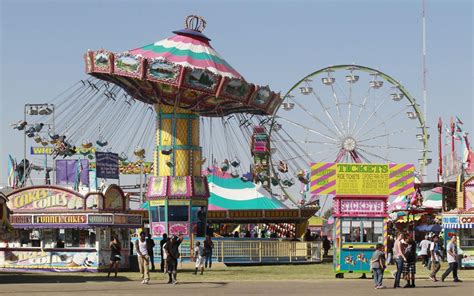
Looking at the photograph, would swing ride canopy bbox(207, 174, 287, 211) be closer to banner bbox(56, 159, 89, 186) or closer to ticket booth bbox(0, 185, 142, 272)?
banner bbox(56, 159, 89, 186)

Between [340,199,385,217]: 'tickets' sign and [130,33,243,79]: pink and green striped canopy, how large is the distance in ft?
47.9

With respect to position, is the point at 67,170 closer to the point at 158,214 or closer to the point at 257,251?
the point at 158,214

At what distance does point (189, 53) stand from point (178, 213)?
279 inches

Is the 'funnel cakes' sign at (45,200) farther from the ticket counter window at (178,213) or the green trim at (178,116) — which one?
the green trim at (178,116)

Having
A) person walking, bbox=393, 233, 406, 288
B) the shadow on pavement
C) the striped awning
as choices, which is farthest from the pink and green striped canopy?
person walking, bbox=393, 233, 406, 288

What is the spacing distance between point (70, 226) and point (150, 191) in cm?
993

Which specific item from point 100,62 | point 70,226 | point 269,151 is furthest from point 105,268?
point 269,151

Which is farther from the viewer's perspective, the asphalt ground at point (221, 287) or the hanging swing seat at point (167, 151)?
the hanging swing seat at point (167, 151)

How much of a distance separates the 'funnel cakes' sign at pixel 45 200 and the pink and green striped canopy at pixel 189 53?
9.45m

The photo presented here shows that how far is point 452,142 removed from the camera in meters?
65.2

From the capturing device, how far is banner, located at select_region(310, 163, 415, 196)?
31891 millimetres

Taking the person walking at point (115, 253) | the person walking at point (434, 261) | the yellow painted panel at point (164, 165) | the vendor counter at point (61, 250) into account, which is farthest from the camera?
the yellow painted panel at point (164, 165)

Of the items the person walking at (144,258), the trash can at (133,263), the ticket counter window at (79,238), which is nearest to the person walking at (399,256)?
the person walking at (144,258)

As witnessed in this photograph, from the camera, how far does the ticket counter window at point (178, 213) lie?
45.9 meters
